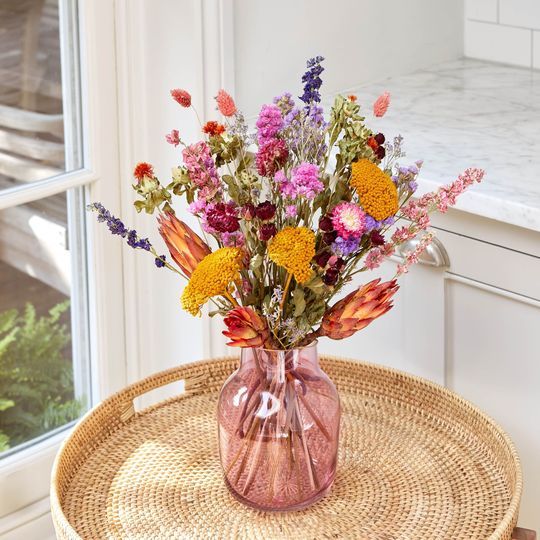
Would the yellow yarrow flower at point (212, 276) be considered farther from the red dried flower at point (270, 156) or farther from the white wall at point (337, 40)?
the white wall at point (337, 40)

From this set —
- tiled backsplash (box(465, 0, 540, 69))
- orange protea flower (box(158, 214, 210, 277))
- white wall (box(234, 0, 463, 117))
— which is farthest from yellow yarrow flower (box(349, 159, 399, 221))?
tiled backsplash (box(465, 0, 540, 69))

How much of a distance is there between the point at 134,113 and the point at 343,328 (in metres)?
0.80

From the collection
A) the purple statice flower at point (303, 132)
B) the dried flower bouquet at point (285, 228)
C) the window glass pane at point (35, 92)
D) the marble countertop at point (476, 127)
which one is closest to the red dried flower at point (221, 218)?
the dried flower bouquet at point (285, 228)

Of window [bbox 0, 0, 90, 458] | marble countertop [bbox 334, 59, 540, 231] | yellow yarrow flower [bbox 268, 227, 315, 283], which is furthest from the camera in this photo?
window [bbox 0, 0, 90, 458]

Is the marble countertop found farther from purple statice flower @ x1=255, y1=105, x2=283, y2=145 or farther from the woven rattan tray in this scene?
purple statice flower @ x1=255, y1=105, x2=283, y2=145

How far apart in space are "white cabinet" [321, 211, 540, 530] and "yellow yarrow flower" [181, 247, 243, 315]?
1.76 feet

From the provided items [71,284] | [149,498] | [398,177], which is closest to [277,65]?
[71,284]

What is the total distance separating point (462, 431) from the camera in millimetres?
1512

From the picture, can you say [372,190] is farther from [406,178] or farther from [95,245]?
[95,245]

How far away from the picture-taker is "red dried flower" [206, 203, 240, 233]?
119 cm

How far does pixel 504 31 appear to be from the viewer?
226 centimetres

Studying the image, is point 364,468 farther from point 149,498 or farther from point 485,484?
point 149,498

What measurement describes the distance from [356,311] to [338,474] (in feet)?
0.95

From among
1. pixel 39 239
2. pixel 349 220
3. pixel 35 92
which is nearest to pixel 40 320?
pixel 39 239
